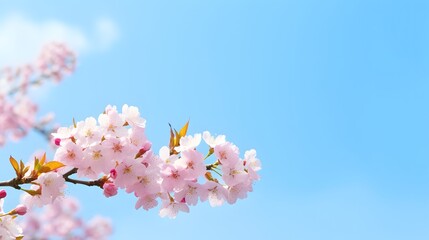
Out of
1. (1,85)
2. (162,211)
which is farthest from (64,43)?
(162,211)

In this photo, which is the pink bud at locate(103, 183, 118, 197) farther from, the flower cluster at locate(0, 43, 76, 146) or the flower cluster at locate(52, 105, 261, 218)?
the flower cluster at locate(0, 43, 76, 146)

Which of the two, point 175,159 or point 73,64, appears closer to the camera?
point 175,159

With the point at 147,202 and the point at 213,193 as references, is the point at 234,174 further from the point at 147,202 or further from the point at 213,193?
the point at 147,202

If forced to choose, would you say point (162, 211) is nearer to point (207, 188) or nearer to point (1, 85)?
point (207, 188)

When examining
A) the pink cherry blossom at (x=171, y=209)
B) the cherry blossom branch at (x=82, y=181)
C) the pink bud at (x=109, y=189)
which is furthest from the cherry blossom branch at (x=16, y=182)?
the pink cherry blossom at (x=171, y=209)

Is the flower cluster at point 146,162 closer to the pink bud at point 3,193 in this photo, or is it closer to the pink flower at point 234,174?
the pink flower at point 234,174

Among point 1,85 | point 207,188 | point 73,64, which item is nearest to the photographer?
point 207,188

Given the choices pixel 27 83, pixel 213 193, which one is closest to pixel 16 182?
pixel 213 193
